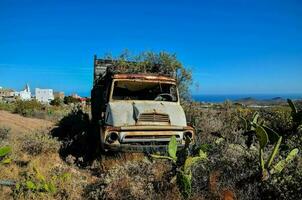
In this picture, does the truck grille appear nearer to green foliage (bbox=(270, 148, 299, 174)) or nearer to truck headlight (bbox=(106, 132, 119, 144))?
truck headlight (bbox=(106, 132, 119, 144))

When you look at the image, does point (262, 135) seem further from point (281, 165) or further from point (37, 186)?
point (37, 186)

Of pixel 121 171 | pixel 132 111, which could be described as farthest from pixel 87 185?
pixel 132 111

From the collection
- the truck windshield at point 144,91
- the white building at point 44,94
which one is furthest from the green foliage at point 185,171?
the white building at point 44,94

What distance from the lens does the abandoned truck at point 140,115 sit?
804 cm

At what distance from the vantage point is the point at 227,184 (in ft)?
17.9

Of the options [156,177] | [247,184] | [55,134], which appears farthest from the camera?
[55,134]

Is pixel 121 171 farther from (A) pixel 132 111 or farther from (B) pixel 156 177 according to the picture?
(A) pixel 132 111

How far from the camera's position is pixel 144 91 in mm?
9969

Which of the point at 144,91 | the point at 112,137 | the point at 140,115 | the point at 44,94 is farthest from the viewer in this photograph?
the point at 44,94

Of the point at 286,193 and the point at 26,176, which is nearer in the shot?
the point at 286,193

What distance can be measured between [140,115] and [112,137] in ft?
2.67

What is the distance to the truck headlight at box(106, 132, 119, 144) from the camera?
8.01m

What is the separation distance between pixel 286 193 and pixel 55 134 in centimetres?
942

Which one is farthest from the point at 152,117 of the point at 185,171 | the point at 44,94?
the point at 44,94
